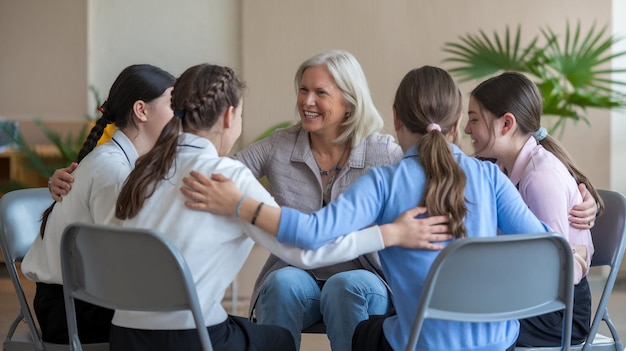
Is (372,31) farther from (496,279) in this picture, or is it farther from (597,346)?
(496,279)

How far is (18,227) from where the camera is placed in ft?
8.03

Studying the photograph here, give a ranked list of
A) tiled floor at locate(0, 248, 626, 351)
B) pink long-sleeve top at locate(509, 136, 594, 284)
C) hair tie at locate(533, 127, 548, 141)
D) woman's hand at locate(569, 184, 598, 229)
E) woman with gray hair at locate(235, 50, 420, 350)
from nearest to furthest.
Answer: pink long-sleeve top at locate(509, 136, 594, 284)
woman's hand at locate(569, 184, 598, 229)
hair tie at locate(533, 127, 548, 141)
woman with gray hair at locate(235, 50, 420, 350)
tiled floor at locate(0, 248, 626, 351)

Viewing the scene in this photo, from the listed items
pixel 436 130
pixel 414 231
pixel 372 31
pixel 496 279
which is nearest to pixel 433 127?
pixel 436 130

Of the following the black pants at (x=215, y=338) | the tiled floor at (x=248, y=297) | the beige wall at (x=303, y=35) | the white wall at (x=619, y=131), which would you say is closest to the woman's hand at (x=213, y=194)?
the black pants at (x=215, y=338)

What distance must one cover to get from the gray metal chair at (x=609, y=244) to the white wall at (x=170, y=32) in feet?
12.0

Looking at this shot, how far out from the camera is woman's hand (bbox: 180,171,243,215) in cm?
178

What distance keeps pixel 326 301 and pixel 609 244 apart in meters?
0.81

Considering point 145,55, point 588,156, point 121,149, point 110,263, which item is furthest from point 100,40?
point 110,263

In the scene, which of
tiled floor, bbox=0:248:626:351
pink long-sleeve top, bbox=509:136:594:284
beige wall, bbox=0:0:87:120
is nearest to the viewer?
pink long-sleeve top, bbox=509:136:594:284

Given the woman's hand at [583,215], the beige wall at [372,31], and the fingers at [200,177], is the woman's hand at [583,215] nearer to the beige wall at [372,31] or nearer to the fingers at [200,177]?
the fingers at [200,177]

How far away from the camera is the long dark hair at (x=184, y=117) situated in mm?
1843

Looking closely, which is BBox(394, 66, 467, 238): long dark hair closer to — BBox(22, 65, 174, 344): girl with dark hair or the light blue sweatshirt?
the light blue sweatshirt

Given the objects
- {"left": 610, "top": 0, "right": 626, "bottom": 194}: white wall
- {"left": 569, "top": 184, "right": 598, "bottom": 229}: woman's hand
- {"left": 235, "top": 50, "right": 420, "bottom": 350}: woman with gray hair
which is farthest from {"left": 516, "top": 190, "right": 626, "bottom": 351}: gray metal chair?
Result: {"left": 610, "top": 0, "right": 626, "bottom": 194}: white wall

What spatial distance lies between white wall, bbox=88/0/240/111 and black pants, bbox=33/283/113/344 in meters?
3.66
